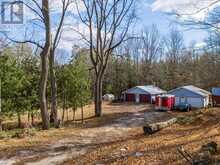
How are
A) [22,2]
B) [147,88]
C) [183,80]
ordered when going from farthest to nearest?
[183,80] → [147,88] → [22,2]

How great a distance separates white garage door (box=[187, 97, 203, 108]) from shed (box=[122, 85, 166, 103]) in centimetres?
929

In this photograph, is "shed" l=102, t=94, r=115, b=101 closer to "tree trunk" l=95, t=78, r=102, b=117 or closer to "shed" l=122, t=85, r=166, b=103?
"shed" l=122, t=85, r=166, b=103

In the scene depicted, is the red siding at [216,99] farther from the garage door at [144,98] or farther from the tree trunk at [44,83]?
the tree trunk at [44,83]

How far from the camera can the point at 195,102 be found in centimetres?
4012

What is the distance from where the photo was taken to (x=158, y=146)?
10.6 m

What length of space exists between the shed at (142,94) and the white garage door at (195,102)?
9287 millimetres

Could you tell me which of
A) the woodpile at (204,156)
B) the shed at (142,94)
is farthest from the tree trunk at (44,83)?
the shed at (142,94)

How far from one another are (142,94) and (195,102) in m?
11.8

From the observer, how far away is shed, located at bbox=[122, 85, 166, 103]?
49.5 metres

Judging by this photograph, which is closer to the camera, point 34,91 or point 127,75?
point 34,91

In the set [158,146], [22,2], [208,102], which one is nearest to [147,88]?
[208,102]

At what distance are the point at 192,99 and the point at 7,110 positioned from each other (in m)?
24.2

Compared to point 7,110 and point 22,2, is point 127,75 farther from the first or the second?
point 22,2

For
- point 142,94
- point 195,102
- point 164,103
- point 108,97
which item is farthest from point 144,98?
point 164,103
